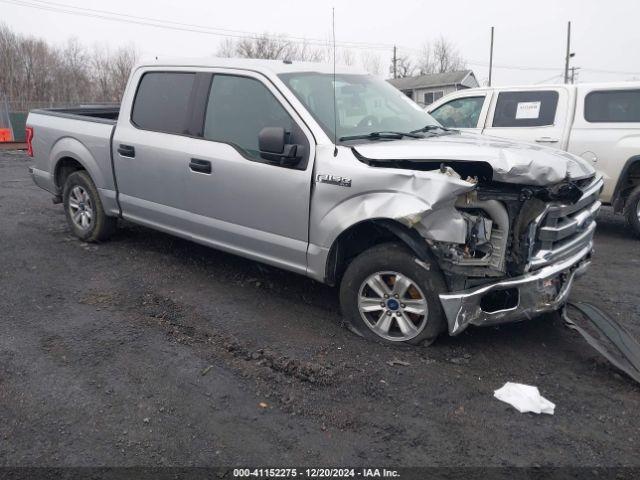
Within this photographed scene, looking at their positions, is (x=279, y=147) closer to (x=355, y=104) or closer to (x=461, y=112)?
(x=355, y=104)

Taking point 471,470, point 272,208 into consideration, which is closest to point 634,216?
point 272,208

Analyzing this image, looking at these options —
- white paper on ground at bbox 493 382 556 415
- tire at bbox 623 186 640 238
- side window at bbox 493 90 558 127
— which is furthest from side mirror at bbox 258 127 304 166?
tire at bbox 623 186 640 238

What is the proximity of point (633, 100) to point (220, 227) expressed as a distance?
5.74m

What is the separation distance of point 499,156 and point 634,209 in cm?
462

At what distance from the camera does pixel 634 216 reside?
7062 millimetres

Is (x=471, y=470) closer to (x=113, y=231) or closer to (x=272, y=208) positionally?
(x=272, y=208)

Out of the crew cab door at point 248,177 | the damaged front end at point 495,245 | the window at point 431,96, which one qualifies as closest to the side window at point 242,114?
the crew cab door at point 248,177

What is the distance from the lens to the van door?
741 centimetres

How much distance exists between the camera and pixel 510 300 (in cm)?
363

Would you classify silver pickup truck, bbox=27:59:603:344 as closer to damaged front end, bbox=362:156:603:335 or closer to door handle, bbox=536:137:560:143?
damaged front end, bbox=362:156:603:335

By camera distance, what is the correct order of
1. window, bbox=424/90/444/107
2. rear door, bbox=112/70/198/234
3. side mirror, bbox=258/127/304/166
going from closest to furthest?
side mirror, bbox=258/127/304/166
rear door, bbox=112/70/198/234
window, bbox=424/90/444/107

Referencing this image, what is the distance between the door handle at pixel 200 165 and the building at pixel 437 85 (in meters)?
36.0

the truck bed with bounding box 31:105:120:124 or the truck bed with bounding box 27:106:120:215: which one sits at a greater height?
the truck bed with bounding box 31:105:120:124

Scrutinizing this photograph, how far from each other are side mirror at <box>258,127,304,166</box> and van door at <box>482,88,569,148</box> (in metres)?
4.33
